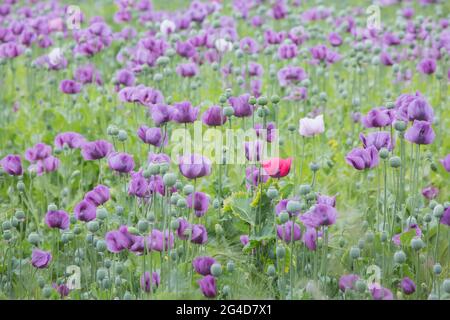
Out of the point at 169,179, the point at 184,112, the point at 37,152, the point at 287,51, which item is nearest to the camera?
the point at 169,179

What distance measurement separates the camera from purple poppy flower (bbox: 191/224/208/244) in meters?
2.32

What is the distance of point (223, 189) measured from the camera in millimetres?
2787

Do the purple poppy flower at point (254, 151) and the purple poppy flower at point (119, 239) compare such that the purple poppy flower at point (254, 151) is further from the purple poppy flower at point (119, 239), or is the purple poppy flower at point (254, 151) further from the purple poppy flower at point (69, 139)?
the purple poppy flower at point (69, 139)

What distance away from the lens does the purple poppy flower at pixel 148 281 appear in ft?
7.23

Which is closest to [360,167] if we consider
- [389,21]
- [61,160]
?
[61,160]

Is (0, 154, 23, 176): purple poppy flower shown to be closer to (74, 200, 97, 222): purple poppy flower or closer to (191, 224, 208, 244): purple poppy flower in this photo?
(74, 200, 97, 222): purple poppy flower

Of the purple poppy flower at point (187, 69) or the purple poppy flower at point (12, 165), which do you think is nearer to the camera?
the purple poppy flower at point (12, 165)

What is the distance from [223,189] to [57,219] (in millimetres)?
598

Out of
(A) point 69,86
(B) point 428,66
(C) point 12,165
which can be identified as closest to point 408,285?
(C) point 12,165

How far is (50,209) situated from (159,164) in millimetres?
370

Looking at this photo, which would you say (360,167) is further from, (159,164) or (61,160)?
(61,160)

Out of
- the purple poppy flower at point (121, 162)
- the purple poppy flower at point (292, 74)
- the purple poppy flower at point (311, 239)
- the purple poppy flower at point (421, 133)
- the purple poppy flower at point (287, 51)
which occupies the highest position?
the purple poppy flower at point (287, 51)

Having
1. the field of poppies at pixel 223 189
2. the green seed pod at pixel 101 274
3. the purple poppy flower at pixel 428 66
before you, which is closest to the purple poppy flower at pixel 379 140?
the field of poppies at pixel 223 189

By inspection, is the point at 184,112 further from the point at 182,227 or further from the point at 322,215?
the point at 322,215
